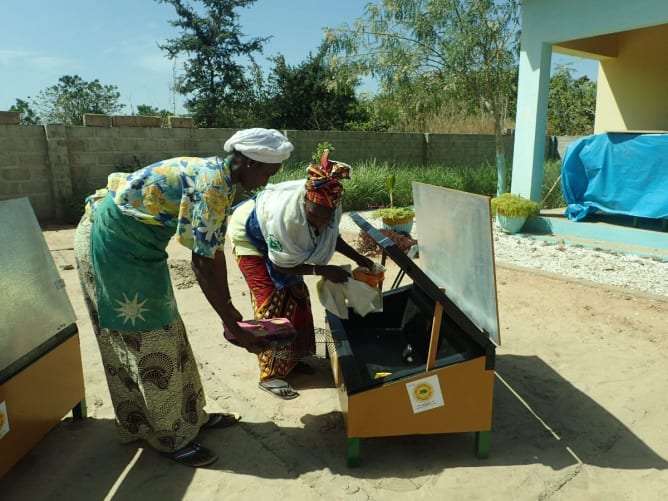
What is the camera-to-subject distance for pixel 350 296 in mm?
2713

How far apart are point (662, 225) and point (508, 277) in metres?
3.55

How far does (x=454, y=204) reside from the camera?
2.68 m

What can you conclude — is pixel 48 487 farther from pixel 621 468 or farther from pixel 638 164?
pixel 638 164

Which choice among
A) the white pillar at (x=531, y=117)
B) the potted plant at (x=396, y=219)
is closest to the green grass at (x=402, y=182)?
the white pillar at (x=531, y=117)

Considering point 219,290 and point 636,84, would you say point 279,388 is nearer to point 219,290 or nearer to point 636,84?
point 219,290

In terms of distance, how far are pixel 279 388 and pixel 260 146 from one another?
1713 mm

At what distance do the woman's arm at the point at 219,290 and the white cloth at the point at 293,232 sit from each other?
58cm

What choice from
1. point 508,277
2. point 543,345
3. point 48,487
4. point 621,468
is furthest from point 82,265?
point 508,277

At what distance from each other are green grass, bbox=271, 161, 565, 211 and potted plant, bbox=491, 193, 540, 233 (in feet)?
7.20

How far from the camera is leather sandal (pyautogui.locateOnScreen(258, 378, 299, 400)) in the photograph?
321 centimetres

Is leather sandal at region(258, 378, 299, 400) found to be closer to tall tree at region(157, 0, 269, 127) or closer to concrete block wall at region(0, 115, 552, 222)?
concrete block wall at region(0, 115, 552, 222)

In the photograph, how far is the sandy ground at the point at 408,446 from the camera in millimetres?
2338

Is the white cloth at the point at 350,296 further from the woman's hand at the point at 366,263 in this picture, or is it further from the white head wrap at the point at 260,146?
the white head wrap at the point at 260,146

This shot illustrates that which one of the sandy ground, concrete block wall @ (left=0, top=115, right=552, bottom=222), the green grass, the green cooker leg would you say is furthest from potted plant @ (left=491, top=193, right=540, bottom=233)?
the green cooker leg
